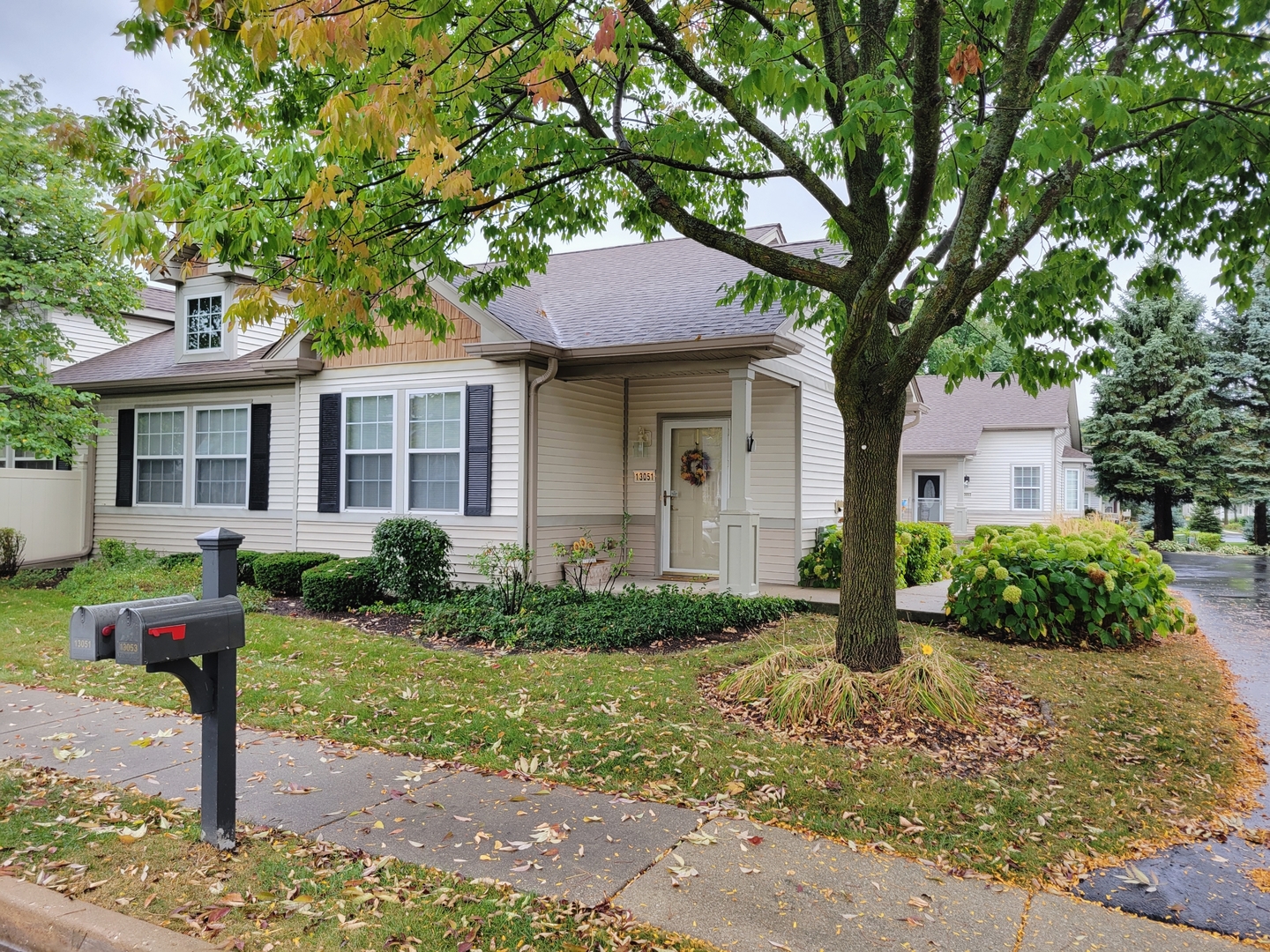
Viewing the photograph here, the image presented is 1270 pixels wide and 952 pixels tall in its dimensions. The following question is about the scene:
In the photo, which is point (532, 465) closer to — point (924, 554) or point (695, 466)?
point (695, 466)

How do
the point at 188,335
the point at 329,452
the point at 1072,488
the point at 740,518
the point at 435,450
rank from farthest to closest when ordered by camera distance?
the point at 1072,488, the point at 188,335, the point at 329,452, the point at 435,450, the point at 740,518

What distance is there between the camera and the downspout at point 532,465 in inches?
413

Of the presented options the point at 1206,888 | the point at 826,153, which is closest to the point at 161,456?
the point at 826,153

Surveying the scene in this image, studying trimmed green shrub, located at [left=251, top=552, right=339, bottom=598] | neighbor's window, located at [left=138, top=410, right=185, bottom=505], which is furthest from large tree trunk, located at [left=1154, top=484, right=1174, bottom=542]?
neighbor's window, located at [left=138, top=410, right=185, bottom=505]

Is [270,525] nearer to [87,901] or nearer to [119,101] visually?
[119,101]

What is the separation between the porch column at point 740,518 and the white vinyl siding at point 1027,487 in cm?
1891

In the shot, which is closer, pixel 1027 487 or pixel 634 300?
pixel 634 300

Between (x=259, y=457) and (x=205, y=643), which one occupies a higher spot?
(x=259, y=457)

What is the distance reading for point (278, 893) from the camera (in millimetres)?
3281

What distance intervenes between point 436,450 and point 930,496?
19289 millimetres

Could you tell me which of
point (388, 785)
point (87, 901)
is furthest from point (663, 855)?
point (87, 901)

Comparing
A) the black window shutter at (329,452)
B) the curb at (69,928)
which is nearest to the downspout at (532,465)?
the black window shutter at (329,452)

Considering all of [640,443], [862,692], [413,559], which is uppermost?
[640,443]

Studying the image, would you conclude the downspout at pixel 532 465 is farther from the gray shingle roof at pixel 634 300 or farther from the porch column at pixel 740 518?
the porch column at pixel 740 518
